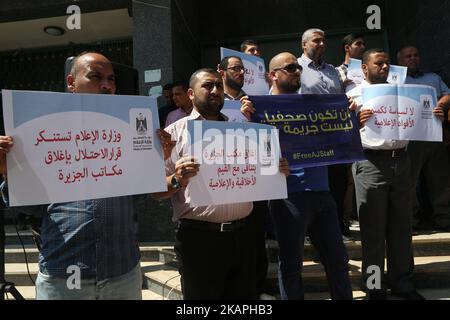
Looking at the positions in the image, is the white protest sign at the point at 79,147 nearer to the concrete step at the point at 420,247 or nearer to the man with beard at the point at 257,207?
the man with beard at the point at 257,207

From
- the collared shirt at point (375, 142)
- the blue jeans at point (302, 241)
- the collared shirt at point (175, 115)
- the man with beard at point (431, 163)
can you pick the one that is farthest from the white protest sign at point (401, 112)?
the collared shirt at point (175, 115)

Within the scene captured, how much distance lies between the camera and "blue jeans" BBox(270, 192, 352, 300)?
2.82 meters

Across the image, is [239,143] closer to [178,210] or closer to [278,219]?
[178,210]

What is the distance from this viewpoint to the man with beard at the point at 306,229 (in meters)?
2.82

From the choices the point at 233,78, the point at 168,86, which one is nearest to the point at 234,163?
the point at 233,78

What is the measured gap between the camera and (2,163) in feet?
5.61

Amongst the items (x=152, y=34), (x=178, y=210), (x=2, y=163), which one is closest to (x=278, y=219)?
(x=178, y=210)

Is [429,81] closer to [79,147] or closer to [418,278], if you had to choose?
[418,278]

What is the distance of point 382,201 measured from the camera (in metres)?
3.43

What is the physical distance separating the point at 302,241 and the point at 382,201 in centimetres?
103

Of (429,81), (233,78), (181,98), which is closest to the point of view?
(233,78)

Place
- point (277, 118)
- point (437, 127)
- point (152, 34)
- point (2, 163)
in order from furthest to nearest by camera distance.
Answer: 1. point (152, 34)
2. point (437, 127)
3. point (277, 118)
4. point (2, 163)

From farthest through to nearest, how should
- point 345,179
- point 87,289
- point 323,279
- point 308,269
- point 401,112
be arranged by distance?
1. point 345,179
2. point 308,269
3. point 323,279
4. point 401,112
5. point 87,289

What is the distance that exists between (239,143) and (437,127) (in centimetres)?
207
